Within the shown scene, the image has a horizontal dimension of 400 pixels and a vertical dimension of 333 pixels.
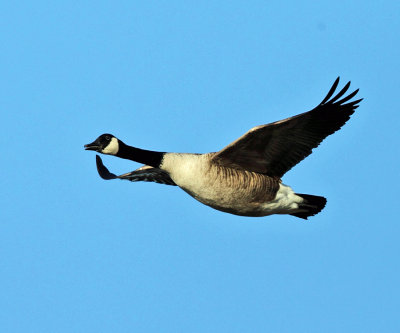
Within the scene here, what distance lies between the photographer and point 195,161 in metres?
13.7

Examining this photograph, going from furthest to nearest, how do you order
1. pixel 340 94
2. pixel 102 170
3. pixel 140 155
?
pixel 102 170 < pixel 140 155 < pixel 340 94

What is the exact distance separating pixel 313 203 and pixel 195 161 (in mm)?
2823

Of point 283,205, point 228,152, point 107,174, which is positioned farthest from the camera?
point 107,174

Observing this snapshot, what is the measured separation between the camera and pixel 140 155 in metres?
14.2

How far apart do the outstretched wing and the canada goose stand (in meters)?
1.25

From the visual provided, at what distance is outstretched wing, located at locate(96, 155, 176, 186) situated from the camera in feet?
51.3

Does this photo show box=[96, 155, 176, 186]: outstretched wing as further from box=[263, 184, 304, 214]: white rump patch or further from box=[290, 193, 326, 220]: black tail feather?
box=[290, 193, 326, 220]: black tail feather

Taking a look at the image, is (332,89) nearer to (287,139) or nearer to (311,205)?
(287,139)

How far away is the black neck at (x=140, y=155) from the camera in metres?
14.0

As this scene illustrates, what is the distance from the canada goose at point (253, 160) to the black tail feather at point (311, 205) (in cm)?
28

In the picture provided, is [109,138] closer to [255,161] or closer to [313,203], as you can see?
[255,161]

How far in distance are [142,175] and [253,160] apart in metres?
3.14

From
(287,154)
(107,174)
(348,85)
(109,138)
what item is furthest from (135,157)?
(348,85)

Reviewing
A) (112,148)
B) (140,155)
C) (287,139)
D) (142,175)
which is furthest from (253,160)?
(142,175)
